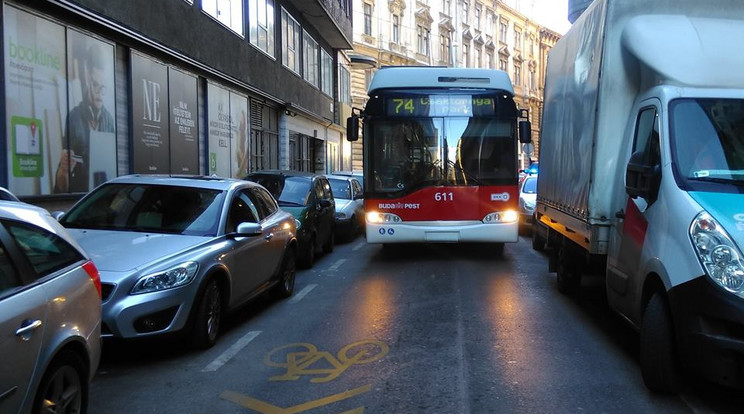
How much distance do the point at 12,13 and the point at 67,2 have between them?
1.03 metres

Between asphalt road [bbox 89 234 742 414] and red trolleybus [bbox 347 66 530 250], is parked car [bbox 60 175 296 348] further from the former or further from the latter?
red trolleybus [bbox 347 66 530 250]

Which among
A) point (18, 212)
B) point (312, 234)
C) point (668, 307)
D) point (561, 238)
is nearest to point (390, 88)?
point (312, 234)

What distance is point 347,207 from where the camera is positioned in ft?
49.7

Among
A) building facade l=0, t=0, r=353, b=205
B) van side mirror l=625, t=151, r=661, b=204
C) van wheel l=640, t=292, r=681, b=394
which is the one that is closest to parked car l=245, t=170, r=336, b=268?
building facade l=0, t=0, r=353, b=205

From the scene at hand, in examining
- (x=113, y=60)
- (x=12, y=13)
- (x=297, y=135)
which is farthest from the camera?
(x=297, y=135)

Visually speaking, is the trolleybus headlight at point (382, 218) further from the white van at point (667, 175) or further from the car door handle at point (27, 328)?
the car door handle at point (27, 328)

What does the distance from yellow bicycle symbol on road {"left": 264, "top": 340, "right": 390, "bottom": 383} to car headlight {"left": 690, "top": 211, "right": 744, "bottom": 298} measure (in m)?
2.70

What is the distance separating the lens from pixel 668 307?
432cm

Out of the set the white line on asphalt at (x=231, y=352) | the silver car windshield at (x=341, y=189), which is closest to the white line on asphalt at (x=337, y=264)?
the silver car windshield at (x=341, y=189)

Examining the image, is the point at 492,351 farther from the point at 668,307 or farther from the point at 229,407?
the point at 229,407

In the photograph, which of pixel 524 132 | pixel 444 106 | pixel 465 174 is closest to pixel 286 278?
pixel 465 174

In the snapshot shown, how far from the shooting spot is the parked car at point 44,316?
298cm

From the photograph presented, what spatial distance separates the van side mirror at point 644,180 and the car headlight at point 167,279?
3571 mm

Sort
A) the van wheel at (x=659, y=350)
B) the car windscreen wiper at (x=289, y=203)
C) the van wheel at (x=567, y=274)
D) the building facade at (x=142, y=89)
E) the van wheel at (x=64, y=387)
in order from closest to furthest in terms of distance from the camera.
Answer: the van wheel at (x=64, y=387) < the van wheel at (x=659, y=350) < the van wheel at (x=567, y=274) < the building facade at (x=142, y=89) < the car windscreen wiper at (x=289, y=203)
